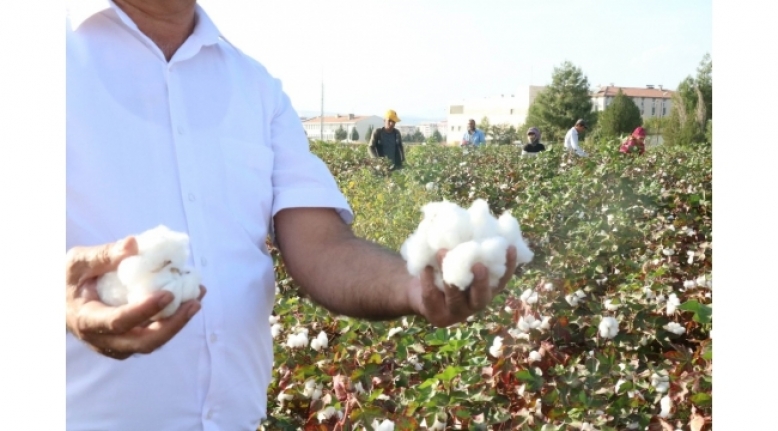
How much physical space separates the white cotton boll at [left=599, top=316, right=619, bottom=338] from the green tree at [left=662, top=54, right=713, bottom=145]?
585 cm

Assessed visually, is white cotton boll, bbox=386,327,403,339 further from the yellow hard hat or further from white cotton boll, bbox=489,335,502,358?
the yellow hard hat

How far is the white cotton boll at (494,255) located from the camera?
0.79m

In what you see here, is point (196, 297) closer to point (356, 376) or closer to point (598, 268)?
point (356, 376)

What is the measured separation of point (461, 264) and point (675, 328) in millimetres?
1572

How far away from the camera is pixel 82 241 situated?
3.49ft

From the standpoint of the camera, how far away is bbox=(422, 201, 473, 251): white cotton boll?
31.9 inches

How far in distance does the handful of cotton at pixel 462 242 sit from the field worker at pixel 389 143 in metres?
6.68

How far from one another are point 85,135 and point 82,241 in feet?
0.49

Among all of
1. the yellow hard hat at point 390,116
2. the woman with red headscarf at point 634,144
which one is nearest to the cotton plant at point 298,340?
the woman with red headscarf at point 634,144

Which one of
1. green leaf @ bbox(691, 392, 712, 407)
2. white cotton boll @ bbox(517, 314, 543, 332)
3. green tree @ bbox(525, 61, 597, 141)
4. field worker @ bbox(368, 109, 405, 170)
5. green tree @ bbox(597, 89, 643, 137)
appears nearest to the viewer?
green leaf @ bbox(691, 392, 712, 407)

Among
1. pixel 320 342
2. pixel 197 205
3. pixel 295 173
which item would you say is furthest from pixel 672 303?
pixel 197 205

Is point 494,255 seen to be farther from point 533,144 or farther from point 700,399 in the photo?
point 533,144

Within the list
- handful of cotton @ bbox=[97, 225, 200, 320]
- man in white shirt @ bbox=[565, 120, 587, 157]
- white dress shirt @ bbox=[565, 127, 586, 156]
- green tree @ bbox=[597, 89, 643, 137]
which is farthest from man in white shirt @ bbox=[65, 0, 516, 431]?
green tree @ bbox=[597, 89, 643, 137]
